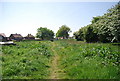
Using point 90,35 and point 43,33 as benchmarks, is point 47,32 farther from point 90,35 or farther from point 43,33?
point 90,35

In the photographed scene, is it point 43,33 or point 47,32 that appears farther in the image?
point 47,32

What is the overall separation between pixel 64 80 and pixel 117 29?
5.83m

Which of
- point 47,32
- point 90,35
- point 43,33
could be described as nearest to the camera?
point 90,35

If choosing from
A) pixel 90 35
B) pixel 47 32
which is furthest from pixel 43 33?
pixel 90 35

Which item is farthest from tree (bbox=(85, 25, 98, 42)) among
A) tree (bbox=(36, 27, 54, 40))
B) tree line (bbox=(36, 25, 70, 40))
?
tree (bbox=(36, 27, 54, 40))

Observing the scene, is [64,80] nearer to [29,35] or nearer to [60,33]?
[60,33]

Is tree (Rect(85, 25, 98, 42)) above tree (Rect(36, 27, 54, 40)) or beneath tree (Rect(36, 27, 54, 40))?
beneath

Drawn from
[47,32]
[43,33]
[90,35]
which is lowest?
[90,35]

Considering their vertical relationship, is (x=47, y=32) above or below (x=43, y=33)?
above

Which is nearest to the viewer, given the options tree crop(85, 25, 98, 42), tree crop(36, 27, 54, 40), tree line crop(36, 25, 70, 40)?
tree crop(85, 25, 98, 42)

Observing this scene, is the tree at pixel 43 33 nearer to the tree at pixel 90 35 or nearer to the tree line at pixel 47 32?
the tree line at pixel 47 32

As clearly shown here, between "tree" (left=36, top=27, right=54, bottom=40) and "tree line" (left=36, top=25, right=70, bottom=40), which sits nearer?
"tree" (left=36, top=27, right=54, bottom=40)

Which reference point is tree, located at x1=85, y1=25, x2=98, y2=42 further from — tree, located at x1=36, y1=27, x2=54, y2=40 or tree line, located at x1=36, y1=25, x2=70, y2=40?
tree, located at x1=36, y1=27, x2=54, y2=40

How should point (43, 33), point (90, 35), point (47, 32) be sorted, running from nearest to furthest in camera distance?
point (90, 35) → point (43, 33) → point (47, 32)
